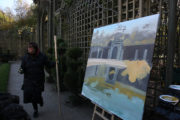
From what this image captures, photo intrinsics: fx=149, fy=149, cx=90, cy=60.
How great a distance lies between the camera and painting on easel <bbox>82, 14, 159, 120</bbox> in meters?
1.65

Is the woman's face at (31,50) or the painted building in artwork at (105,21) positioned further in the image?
the woman's face at (31,50)

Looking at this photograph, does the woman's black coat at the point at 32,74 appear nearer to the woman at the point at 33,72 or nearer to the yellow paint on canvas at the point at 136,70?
the woman at the point at 33,72

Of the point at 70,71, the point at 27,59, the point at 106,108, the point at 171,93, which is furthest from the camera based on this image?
the point at 70,71

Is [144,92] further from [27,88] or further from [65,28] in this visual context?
[65,28]

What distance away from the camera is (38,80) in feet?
10.4

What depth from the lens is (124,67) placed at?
189cm

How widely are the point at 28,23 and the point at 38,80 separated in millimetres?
17519

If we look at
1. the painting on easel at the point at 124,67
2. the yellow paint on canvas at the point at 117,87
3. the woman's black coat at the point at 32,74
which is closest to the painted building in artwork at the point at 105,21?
the painting on easel at the point at 124,67

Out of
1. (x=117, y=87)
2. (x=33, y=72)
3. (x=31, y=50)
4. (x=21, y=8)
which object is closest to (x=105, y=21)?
(x=31, y=50)

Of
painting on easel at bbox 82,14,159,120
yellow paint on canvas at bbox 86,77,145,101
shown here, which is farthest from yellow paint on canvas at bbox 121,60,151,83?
yellow paint on canvas at bbox 86,77,145,101

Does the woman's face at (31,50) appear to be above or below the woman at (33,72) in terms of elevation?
above

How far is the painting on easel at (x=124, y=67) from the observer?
1646 mm

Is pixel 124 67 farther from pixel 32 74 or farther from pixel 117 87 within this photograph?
pixel 32 74

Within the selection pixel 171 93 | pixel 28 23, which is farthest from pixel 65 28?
pixel 28 23
